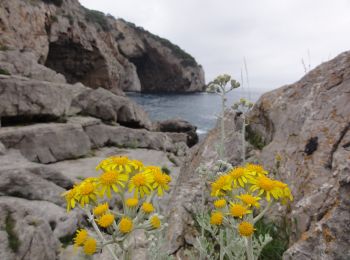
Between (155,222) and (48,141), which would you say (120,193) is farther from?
(48,141)

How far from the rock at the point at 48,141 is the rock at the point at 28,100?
0.93 meters

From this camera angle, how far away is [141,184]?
8.09 ft

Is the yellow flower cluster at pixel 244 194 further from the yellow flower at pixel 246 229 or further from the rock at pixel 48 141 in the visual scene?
the rock at pixel 48 141

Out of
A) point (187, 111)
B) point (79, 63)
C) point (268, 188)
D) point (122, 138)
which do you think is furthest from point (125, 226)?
point (187, 111)

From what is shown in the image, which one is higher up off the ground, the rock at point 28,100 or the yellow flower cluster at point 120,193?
the yellow flower cluster at point 120,193

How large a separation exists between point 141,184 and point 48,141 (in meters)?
15.1

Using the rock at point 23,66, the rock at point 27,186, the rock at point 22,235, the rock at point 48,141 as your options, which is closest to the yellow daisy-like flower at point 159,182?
the rock at point 22,235

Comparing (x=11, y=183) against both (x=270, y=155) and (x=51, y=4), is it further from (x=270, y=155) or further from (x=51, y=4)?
(x=51, y=4)

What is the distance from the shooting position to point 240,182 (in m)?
2.51

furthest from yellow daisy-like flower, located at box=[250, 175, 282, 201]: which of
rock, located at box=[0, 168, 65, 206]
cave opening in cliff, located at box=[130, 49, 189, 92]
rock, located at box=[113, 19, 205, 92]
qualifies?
cave opening in cliff, located at box=[130, 49, 189, 92]

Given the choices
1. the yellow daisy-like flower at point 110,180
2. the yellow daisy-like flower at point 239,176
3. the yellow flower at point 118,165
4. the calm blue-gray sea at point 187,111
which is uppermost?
the yellow daisy-like flower at point 239,176

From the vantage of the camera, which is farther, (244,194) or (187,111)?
(187,111)

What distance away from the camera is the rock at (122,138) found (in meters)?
20.5

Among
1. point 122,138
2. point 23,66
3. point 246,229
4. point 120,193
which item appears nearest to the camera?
point 246,229
